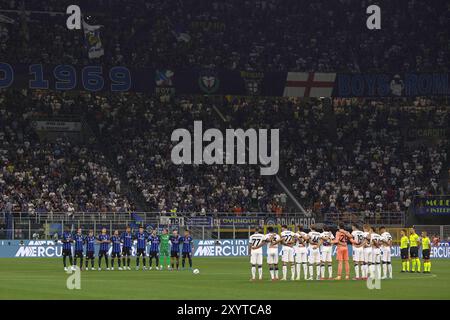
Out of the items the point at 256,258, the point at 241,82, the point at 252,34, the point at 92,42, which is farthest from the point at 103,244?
the point at 252,34

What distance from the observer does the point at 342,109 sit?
3036 inches

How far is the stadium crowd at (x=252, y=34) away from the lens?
71938 millimetres

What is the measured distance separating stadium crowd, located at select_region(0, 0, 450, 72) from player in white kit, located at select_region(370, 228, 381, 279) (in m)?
36.9

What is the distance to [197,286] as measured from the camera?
34562 mm

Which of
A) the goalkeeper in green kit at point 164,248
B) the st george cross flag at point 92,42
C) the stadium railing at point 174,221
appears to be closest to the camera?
the goalkeeper in green kit at point 164,248

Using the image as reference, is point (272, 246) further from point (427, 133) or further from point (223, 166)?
point (427, 133)

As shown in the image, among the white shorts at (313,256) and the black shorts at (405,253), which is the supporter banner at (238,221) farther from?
the white shorts at (313,256)

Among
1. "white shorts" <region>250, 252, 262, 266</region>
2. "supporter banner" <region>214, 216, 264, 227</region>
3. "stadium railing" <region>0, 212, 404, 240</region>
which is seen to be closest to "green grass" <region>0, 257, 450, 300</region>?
"white shorts" <region>250, 252, 262, 266</region>

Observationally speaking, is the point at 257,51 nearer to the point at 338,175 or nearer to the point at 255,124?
the point at 255,124

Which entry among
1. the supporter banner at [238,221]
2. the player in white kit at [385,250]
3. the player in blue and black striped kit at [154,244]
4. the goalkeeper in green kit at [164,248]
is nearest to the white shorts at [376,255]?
the player in white kit at [385,250]

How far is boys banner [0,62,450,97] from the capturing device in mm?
67188

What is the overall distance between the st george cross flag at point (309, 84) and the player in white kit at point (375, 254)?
34.5 metres

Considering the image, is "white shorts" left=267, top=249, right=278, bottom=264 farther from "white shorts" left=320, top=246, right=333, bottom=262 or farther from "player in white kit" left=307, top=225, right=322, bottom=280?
"white shorts" left=320, top=246, right=333, bottom=262
